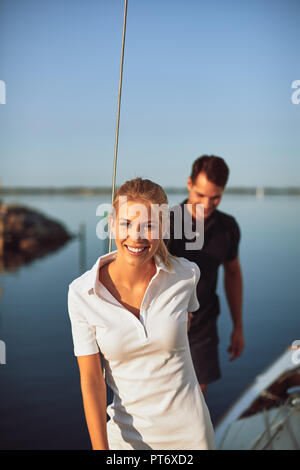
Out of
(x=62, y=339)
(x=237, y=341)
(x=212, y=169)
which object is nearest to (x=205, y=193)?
(x=212, y=169)

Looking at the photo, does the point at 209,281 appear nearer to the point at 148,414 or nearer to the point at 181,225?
the point at 181,225

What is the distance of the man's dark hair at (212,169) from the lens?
1992 mm

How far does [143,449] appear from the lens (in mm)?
1230

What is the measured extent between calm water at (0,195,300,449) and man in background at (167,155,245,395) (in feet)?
15.5

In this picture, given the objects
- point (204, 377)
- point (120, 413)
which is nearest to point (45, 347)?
point (204, 377)

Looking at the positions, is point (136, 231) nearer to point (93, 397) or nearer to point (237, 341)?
point (93, 397)

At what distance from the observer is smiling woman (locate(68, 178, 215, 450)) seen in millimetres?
1141

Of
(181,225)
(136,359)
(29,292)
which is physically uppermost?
(181,225)

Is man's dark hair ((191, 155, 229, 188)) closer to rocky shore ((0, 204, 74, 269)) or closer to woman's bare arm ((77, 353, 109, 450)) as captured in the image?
woman's bare arm ((77, 353, 109, 450))

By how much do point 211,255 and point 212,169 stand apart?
1.06ft

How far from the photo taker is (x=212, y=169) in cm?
200

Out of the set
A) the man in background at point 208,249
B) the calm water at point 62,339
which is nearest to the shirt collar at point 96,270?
the man in background at point 208,249

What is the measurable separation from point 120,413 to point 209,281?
2.89ft

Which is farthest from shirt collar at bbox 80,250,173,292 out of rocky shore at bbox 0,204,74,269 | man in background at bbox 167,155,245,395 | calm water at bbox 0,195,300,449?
rocky shore at bbox 0,204,74,269
